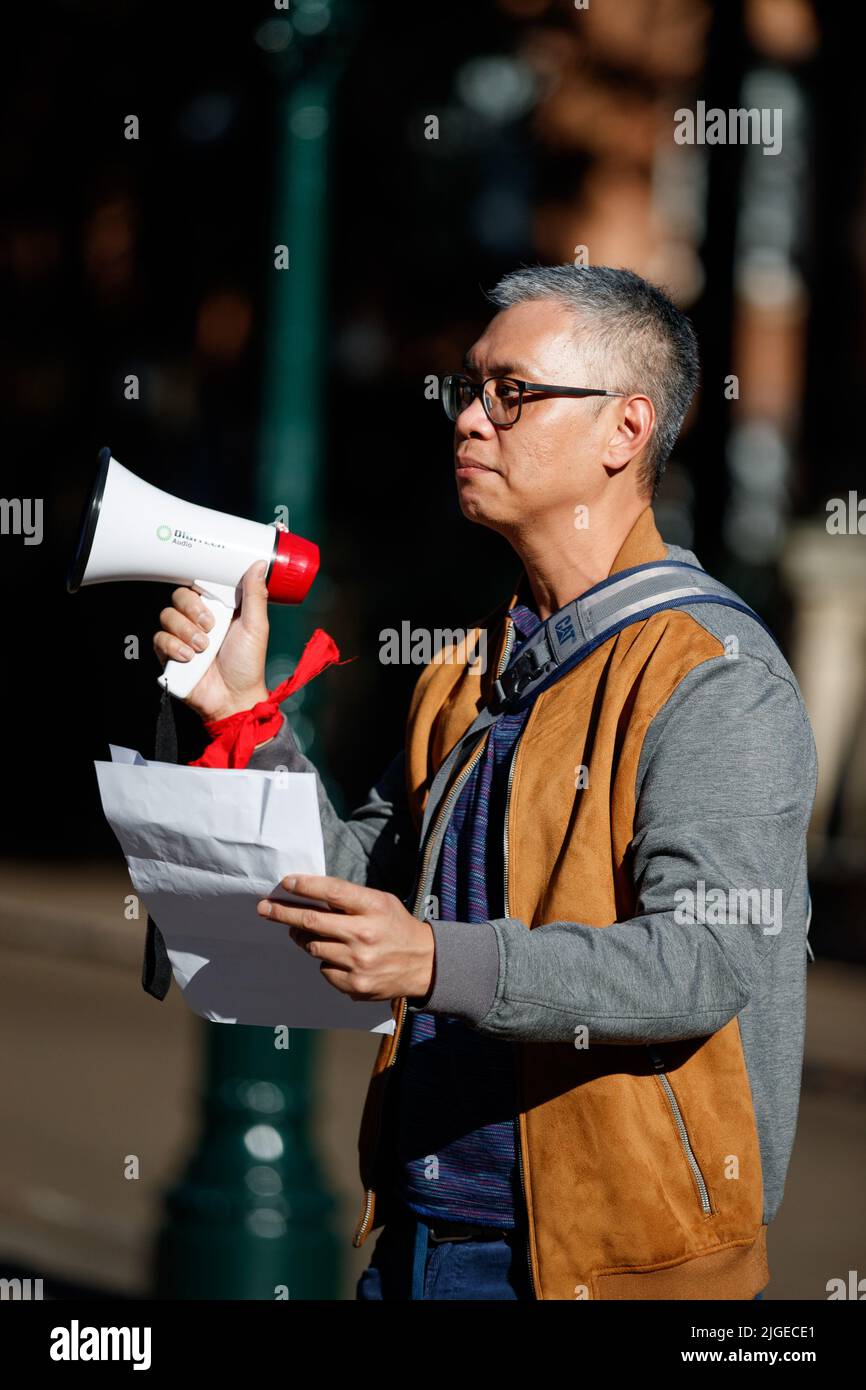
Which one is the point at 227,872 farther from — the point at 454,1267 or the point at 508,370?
the point at 508,370

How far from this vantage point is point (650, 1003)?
6.73 ft

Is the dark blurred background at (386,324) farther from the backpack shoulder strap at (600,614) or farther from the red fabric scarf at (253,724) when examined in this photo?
the backpack shoulder strap at (600,614)

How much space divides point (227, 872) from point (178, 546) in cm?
63

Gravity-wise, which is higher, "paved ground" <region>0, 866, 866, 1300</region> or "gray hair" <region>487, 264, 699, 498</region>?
"gray hair" <region>487, 264, 699, 498</region>

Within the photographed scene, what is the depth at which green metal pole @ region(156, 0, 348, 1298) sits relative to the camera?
4.95 metres

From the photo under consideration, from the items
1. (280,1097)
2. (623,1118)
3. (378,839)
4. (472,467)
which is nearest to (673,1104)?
(623,1118)

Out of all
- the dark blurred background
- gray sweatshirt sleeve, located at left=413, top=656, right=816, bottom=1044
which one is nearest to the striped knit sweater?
gray sweatshirt sleeve, located at left=413, top=656, right=816, bottom=1044

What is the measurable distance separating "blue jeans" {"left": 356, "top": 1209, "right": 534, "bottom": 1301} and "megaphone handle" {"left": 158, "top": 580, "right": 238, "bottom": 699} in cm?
82

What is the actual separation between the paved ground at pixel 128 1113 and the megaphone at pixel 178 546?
292 centimetres

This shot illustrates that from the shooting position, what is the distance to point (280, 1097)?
199 inches

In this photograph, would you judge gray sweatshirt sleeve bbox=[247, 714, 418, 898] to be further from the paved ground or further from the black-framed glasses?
the paved ground

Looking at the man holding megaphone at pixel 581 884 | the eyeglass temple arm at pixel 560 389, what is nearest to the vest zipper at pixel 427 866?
the man holding megaphone at pixel 581 884

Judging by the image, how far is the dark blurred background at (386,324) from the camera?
1202 cm
